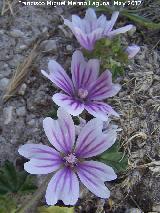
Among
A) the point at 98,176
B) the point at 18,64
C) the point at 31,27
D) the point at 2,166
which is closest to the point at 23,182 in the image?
the point at 2,166

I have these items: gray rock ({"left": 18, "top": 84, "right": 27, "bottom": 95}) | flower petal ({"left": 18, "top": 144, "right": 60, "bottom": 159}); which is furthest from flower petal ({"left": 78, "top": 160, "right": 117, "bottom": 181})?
gray rock ({"left": 18, "top": 84, "right": 27, "bottom": 95})

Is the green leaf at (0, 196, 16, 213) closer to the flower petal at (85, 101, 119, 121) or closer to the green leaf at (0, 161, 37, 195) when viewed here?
the green leaf at (0, 161, 37, 195)

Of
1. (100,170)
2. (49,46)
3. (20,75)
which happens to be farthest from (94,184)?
(49,46)

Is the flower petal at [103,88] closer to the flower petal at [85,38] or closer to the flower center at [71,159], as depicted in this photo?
the flower petal at [85,38]

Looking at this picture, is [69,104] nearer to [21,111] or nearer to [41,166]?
[41,166]

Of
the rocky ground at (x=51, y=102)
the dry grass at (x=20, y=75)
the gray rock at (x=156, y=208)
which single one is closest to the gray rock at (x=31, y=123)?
the rocky ground at (x=51, y=102)

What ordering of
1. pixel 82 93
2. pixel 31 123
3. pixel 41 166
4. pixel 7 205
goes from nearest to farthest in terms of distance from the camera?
pixel 41 166 → pixel 7 205 → pixel 82 93 → pixel 31 123
